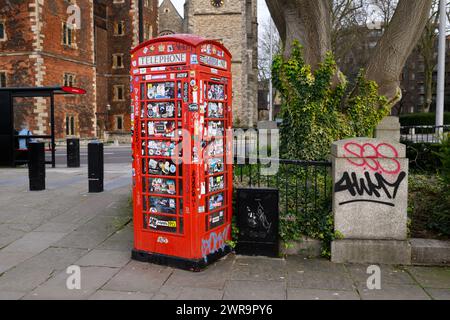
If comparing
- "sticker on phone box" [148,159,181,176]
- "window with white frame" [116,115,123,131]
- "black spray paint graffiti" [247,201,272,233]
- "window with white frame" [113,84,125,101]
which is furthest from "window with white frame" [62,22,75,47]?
"black spray paint graffiti" [247,201,272,233]

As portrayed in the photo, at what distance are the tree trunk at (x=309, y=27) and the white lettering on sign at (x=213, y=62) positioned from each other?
318 cm

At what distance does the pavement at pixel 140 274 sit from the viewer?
438cm

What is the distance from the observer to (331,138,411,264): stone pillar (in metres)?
5.41

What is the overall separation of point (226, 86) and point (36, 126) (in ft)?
99.0

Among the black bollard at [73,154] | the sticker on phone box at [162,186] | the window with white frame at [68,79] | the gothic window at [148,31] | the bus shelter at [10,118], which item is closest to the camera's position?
the sticker on phone box at [162,186]

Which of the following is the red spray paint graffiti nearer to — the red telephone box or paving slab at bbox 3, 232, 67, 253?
the red telephone box

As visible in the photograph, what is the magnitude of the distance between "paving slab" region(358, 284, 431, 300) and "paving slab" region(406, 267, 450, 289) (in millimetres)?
212

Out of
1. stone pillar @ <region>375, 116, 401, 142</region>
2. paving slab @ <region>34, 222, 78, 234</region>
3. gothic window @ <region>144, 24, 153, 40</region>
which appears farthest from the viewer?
gothic window @ <region>144, 24, 153, 40</region>

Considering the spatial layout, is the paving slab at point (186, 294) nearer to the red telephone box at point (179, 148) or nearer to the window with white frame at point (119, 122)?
the red telephone box at point (179, 148)

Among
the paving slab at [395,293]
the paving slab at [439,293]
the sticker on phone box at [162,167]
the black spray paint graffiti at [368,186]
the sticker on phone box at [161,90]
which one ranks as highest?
the sticker on phone box at [161,90]

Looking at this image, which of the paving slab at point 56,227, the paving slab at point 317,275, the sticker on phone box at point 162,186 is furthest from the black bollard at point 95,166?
the paving slab at point 317,275

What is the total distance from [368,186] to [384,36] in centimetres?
447

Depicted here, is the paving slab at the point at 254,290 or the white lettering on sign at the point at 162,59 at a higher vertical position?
the white lettering on sign at the point at 162,59

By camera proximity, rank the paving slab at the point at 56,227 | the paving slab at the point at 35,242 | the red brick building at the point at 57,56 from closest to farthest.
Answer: the paving slab at the point at 35,242
the paving slab at the point at 56,227
the red brick building at the point at 57,56
